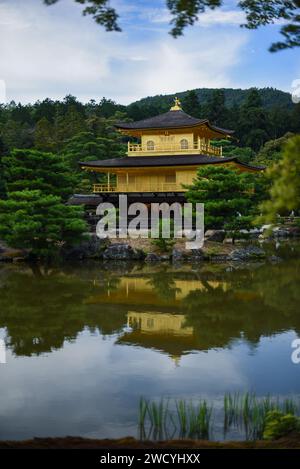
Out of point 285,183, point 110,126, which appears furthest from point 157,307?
point 110,126

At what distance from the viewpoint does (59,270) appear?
16.8 metres

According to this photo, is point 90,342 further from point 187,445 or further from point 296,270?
point 296,270

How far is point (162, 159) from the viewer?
25.7 m

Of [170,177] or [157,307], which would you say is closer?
[157,307]

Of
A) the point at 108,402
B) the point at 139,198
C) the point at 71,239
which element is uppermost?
the point at 139,198

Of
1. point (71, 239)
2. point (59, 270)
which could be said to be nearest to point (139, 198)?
point (71, 239)

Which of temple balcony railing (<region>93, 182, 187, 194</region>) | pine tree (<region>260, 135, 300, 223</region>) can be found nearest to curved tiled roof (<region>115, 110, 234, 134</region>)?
temple balcony railing (<region>93, 182, 187, 194</region>)

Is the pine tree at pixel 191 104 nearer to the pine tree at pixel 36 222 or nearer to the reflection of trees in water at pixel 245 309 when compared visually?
the pine tree at pixel 36 222

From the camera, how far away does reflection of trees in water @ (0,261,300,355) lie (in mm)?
8805

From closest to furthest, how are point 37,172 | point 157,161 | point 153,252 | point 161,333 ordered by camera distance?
point 161,333
point 37,172
point 153,252
point 157,161

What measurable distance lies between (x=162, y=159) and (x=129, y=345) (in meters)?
18.4

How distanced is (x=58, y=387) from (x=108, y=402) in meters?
0.78

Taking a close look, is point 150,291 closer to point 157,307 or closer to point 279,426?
point 157,307

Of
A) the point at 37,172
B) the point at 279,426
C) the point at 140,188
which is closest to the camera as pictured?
the point at 279,426
